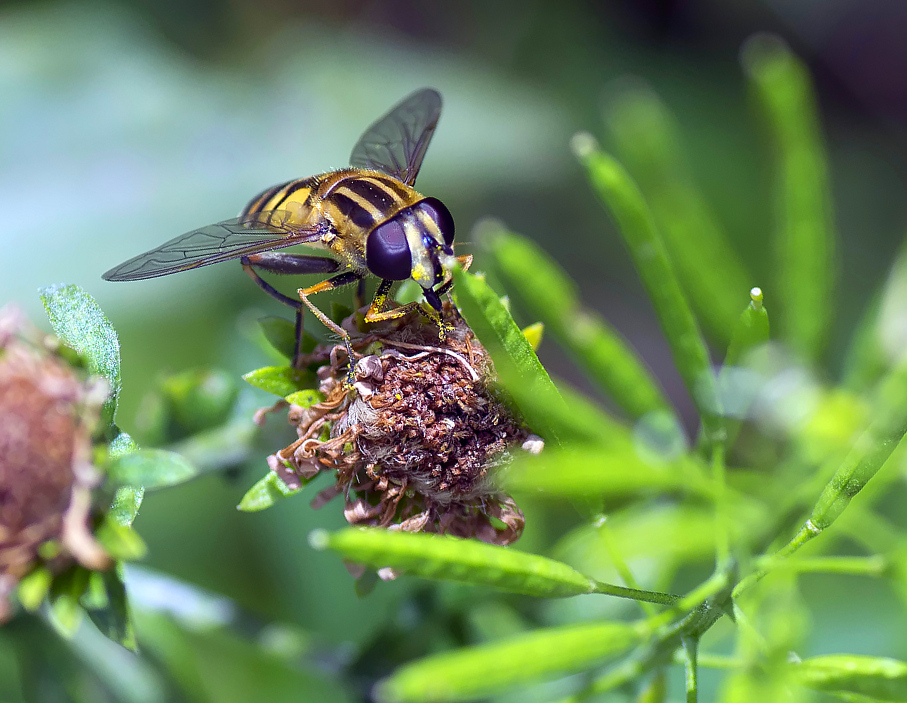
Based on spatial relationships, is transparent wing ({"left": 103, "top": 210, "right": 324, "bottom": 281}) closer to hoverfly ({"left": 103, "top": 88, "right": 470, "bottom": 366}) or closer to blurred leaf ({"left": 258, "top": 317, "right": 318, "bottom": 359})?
hoverfly ({"left": 103, "top": 88, "right": 470, "bottom": 366})

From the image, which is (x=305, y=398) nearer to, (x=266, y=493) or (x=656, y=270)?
(x=266, y=493)

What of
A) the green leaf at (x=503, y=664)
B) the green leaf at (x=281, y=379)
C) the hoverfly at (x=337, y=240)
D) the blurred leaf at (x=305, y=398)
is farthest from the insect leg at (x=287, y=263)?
the green leaf at (x=503, y=664)

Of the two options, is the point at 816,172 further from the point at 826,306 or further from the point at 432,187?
Answer: the point at 432,187

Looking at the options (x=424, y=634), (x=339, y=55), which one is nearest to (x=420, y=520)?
(x=424, y=634)

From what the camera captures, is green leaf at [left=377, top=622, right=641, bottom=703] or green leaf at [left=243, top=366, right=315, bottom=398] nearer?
green leaf at [left=377, top=622, right=641, bottom=703]

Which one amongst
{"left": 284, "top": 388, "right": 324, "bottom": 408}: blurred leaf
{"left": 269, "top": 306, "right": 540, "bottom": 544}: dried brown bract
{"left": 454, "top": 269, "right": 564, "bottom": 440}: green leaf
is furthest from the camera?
{"left": 284, "top": 388, "right": 324, "bottom": 408}: blurred leaf

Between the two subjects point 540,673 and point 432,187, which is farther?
point 432,187

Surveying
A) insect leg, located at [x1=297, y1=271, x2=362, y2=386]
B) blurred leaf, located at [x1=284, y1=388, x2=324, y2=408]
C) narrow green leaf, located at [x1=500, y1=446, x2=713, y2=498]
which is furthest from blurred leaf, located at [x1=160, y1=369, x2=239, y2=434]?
narrow green leaf, located at [x1=500, y1=446, x2=713, y2=498]
